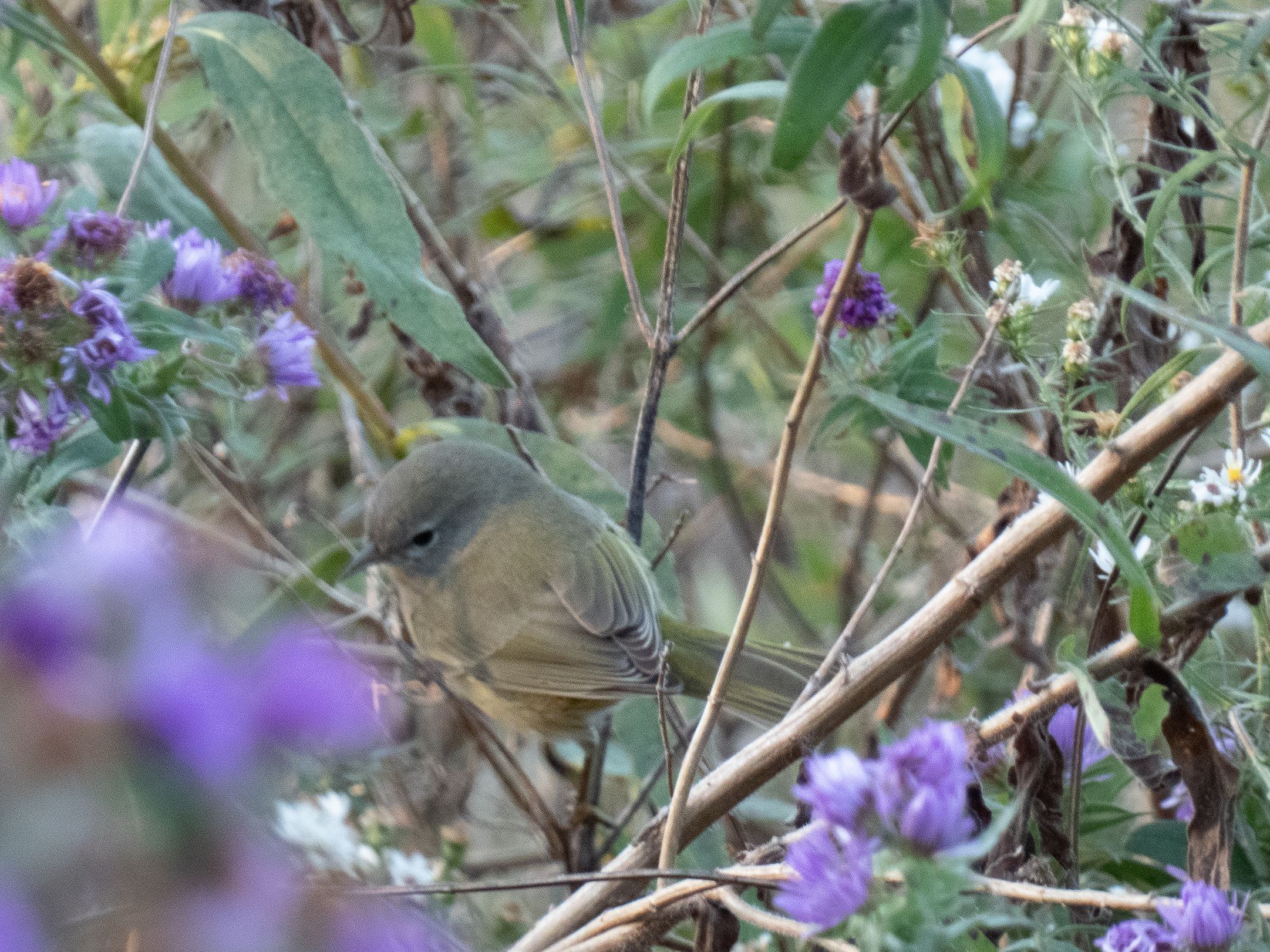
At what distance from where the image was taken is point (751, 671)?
211cm

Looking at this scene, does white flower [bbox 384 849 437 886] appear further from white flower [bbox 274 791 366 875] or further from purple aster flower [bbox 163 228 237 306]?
purple aster flower [bbox 163 228 237 306]

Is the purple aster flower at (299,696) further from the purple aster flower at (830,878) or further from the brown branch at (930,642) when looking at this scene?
the brown branch at (930,642)

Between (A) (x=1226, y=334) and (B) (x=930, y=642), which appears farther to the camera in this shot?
(B) (x=930, y=642)

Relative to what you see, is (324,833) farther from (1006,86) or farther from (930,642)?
(1006,86)

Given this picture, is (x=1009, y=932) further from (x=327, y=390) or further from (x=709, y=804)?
(x=327, y=390)

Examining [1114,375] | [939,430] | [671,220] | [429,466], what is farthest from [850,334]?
[429,466]

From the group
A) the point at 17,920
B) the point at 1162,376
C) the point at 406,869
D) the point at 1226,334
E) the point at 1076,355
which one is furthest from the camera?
the point at 406,869

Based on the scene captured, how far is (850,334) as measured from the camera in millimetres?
1325

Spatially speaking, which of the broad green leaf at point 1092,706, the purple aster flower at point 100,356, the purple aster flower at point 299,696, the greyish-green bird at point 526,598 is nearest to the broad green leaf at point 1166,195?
the broad green leaf at point 1092,706

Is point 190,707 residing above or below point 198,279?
above

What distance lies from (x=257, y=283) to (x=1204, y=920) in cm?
114

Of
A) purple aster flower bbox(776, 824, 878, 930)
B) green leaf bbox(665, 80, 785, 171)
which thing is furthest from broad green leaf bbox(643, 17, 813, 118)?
purple aster flower bbox(776, 824, 878, 930)

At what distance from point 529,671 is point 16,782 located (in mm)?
1878

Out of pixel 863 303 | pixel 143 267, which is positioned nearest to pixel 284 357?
pixel 143 267
